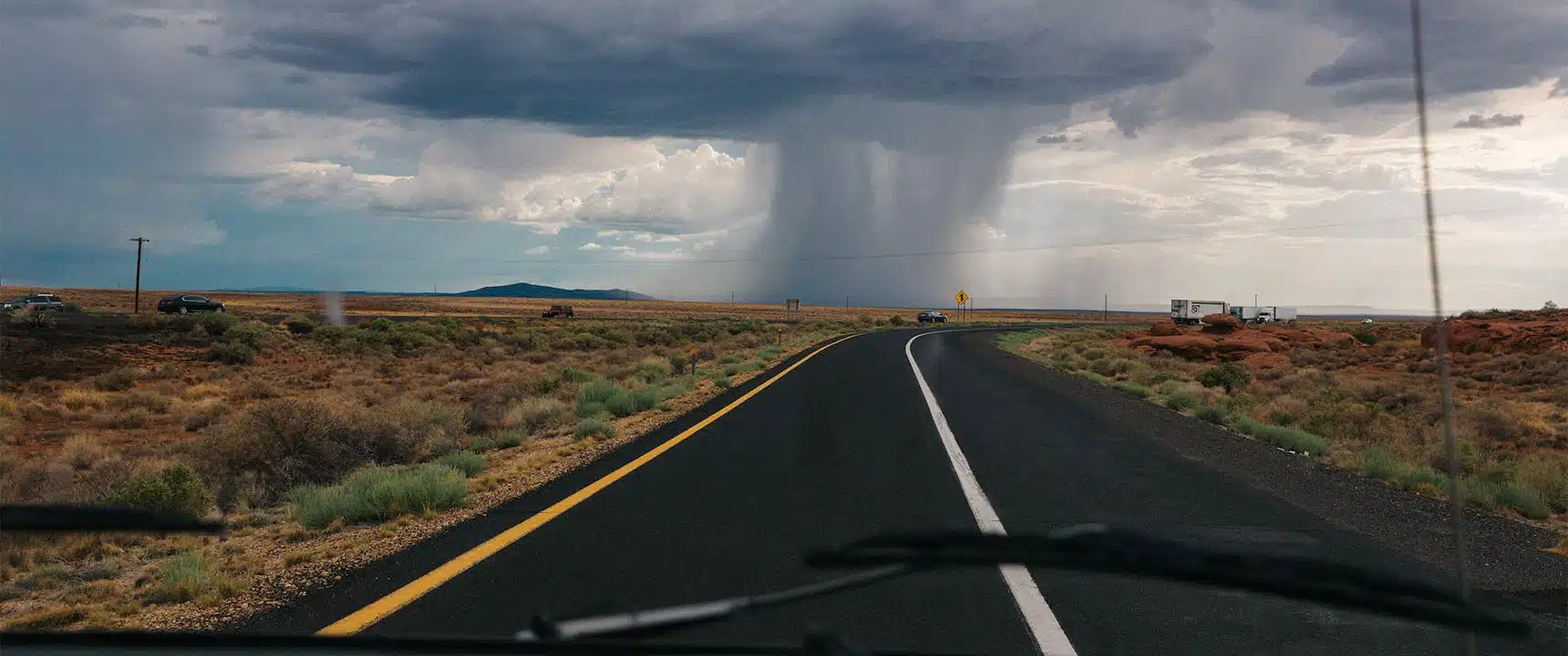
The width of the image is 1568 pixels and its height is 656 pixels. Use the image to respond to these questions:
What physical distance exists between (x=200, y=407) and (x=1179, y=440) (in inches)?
799

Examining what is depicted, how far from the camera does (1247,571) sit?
275 centimetres

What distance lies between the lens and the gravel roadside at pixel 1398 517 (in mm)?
6191

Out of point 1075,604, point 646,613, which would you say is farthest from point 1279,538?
point 646,613

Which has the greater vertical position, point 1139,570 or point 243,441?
point 1139,570

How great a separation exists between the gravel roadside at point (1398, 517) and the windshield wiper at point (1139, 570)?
3.06m

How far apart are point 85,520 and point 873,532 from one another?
5253mm

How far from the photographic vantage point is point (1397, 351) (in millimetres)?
45625

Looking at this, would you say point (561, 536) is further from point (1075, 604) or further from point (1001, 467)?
point (1001, 467)

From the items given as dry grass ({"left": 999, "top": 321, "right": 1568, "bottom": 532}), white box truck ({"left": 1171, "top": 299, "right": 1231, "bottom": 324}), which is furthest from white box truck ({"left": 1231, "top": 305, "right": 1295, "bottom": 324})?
dry grass ({"left": 999, "top": 321, "right": 1568, "bottom": 532})

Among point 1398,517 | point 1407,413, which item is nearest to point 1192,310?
point 1407,413

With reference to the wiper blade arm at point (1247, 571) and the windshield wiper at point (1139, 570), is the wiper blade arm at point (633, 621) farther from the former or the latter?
the wiper blade arm at point (1247, 571)

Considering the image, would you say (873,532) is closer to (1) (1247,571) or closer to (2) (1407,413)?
(1) (1247,571)

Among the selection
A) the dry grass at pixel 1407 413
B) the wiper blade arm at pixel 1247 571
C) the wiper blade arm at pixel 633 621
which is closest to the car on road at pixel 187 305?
the dry grass at pixel 1407 413

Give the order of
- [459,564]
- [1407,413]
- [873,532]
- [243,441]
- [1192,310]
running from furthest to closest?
[1192,310], [1407,413], [243,441], [873,532], [459,564]
